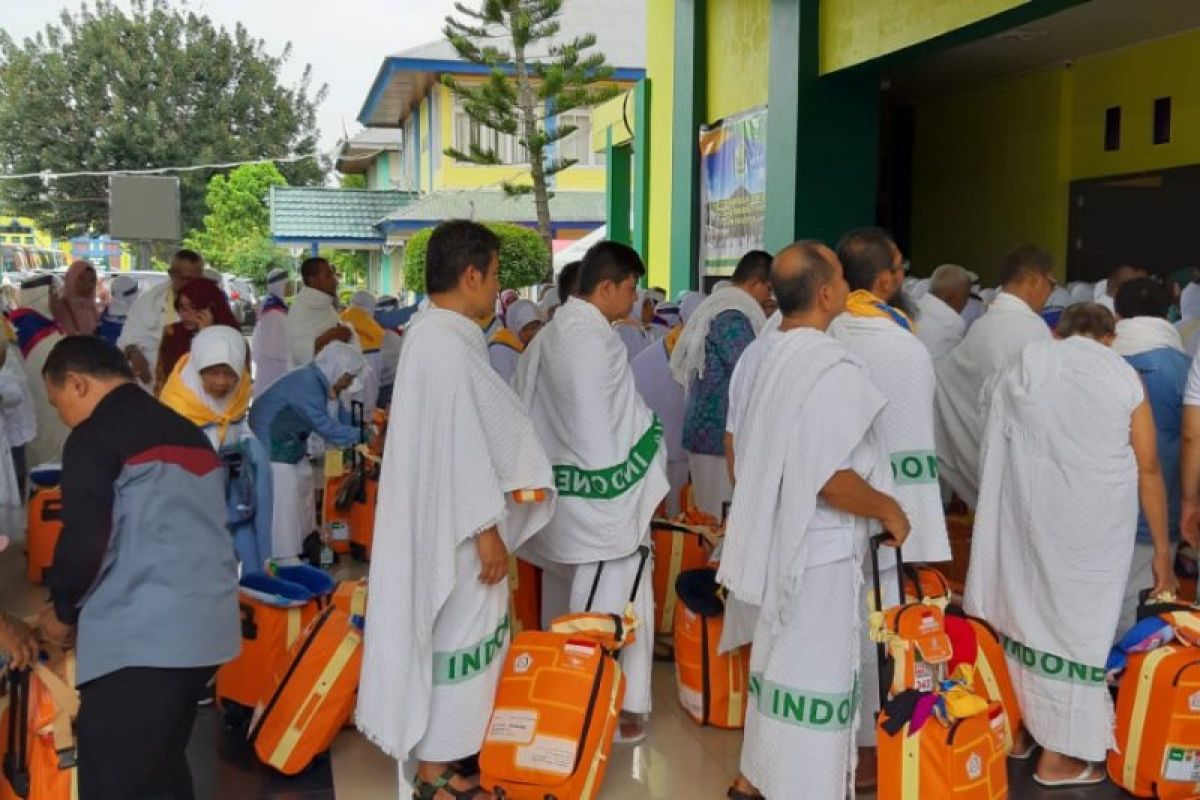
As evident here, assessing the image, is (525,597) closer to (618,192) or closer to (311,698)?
(311,698)

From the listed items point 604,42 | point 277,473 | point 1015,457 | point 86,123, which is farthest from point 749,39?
point 86,123

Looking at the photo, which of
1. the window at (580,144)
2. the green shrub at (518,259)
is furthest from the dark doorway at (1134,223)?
the window at (580,144)

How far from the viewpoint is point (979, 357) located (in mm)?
4840

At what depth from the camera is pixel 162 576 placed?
2.95 m

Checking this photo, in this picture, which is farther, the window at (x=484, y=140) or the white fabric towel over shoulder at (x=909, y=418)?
the window at (x=484, y=140)

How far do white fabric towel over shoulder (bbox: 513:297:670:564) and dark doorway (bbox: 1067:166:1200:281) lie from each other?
865 cm

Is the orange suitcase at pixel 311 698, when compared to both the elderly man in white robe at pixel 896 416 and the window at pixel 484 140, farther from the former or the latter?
the window at pixel 484 140

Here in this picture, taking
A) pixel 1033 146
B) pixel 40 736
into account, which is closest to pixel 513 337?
pixel 40 736

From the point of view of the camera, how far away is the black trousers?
293 centimetres

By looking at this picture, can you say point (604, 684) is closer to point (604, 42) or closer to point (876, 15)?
point (876, 15)

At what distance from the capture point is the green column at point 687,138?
13.1m

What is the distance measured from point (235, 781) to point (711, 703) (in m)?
1.63

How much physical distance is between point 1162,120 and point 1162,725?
8.89 metres

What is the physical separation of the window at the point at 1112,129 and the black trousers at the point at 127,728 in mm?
11049
